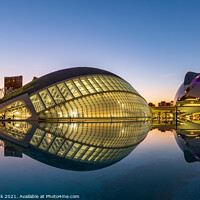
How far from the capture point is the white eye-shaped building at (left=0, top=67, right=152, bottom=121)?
35.7m

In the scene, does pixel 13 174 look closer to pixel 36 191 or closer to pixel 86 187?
pixel 36 191

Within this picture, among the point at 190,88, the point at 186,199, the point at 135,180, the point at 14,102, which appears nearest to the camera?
the point at 186,199

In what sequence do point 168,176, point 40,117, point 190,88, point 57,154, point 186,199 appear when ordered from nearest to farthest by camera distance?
1. point 186,199
2. point 168,176
3. point 57,154
4. point 40,117
5. point 190,88

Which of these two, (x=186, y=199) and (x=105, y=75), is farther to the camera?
(x=105, y=75)

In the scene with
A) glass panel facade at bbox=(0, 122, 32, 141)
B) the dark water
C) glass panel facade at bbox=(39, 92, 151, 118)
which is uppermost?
glass panel facade at bbox=(39, 92, 151, 118)

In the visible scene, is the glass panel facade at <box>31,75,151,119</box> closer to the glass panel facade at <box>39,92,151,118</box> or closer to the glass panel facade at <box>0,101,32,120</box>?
the glass panel facade at <box>39,92,151,118</box>

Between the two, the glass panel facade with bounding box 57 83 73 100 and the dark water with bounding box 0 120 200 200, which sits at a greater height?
the glass panel facade with bounding box 57 83 73 100

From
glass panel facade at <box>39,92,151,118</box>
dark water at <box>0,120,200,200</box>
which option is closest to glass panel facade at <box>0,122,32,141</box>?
dark water at <box>0,120,200,200</box>

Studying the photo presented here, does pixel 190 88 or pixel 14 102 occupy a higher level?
pixel 190 88

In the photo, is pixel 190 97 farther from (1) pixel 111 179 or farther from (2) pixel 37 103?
(1) pixel 111 179

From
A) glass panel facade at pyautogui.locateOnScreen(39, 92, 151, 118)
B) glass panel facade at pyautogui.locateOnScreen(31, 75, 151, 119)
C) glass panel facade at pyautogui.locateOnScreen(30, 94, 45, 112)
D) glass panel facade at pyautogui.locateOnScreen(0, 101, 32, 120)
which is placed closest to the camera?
glass panel facade at pyautogui.locateOnScreen(30, 94, 45, 112)

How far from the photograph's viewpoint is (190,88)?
261ft

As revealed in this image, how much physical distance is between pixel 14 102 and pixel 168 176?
37.9 m

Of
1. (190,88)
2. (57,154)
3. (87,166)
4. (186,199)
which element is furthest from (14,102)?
(190,88)
